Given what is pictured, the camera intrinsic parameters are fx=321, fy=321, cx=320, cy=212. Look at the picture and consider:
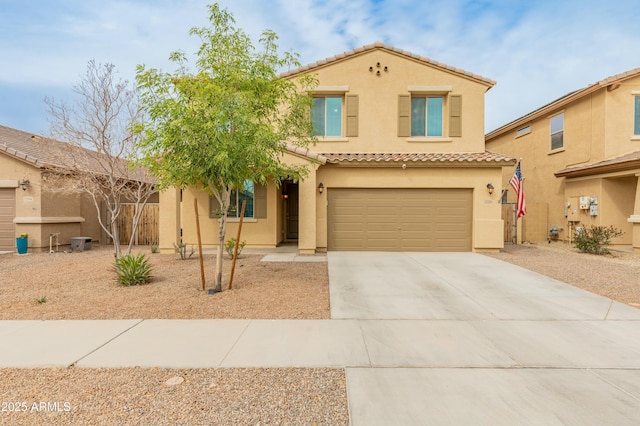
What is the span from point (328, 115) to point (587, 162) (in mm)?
12301

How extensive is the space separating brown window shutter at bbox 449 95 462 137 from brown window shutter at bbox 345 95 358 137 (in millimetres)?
3925

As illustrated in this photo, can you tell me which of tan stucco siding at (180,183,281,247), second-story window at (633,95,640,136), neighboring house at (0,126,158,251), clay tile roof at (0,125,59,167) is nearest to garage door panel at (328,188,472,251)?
tan stucco siding at (180,183,281,247)

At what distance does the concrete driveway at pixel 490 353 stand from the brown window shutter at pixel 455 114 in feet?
24.8

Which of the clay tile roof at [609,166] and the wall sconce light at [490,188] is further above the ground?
the clay tile roof at [609,166]

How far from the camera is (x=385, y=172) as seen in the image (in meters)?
12.4

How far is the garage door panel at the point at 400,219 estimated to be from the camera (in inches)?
489

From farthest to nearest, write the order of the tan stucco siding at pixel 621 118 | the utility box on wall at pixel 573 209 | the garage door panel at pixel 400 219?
the utility box on wall at pixel 573 209, the tan stucco siding at pixel 621 118, the garage door panel at pixel 400 219

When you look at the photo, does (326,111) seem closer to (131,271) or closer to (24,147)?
(131,271)

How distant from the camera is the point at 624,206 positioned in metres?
14.0

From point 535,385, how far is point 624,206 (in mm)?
15352

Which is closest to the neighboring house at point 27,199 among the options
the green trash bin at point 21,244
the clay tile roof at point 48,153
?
the clay tile roof at point 48,153

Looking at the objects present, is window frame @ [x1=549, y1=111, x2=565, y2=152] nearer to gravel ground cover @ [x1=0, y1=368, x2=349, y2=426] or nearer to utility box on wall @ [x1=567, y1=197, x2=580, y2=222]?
utility box on wall @ [x1=567, y1=197, x2=580, y2=222]

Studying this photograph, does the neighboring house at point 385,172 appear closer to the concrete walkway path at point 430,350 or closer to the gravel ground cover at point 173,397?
the concrete walkway path at point 430,350

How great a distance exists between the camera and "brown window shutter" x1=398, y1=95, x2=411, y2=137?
525 inches
